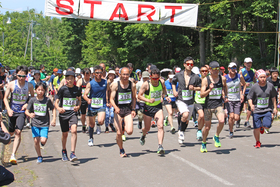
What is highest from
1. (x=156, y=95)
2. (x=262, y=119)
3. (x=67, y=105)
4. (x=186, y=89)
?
(x=186, y=89)

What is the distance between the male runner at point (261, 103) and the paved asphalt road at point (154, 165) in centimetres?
67

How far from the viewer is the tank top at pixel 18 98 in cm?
859

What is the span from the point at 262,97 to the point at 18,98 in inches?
246

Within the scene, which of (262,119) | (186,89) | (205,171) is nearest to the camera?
(205,171)

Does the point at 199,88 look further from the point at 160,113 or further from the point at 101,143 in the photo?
the point at 101,143

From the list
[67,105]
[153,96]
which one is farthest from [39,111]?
[153,96]

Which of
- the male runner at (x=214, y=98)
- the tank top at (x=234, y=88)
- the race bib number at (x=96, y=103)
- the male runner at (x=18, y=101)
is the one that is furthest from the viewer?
the tank top at (x=234, y=88)

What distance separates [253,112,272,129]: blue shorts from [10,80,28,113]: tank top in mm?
5933

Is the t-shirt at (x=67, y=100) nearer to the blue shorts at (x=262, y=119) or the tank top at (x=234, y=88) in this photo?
the blue shorts at (x=262, y=119)

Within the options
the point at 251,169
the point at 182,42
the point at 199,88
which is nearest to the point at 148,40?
the point at 182,42

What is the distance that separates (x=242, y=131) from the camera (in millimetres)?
12672

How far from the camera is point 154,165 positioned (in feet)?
25.3

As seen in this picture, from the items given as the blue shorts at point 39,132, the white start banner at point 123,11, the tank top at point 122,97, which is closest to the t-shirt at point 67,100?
the blue shorts at point 39,132

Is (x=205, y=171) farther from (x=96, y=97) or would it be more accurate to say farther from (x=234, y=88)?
(x=234, y=88)
